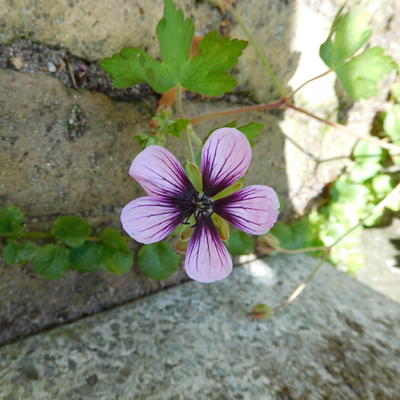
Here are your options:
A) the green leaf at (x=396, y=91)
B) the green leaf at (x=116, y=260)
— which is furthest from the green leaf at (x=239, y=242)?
the green leaf at (x=396, y=91)

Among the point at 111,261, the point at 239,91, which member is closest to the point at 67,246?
the point at 111,261

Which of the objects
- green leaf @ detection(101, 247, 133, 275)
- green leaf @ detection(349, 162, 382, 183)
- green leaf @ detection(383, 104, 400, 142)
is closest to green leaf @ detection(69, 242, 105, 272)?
green leaf @ detection(101, 247, 133, 275)

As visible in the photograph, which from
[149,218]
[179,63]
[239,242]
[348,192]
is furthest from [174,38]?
[348,192]

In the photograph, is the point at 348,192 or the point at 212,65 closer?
the point at 212,65

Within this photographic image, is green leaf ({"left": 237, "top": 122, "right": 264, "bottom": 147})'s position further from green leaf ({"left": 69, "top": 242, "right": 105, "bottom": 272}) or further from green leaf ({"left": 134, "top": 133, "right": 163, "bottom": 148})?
green leaf ({"left": 69, "top": 242, "right": 105, "bottom": 272})

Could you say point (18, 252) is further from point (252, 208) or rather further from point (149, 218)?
point (252, 208)
